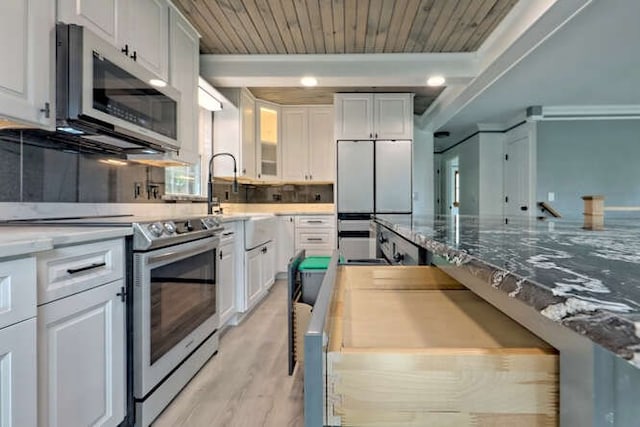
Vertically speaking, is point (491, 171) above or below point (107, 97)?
above

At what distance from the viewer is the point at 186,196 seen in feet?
11.0

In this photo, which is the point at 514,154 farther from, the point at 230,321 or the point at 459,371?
the point at 459,371

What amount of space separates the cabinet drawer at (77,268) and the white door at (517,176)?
5.33 meters

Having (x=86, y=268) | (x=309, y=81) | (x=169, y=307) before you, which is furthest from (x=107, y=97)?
(x=309, y=81)

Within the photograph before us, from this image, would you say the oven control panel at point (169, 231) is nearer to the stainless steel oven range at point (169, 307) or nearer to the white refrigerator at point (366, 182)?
the stainless steel oven range at point (169, 307)

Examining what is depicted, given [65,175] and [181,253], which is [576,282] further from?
[65,175]

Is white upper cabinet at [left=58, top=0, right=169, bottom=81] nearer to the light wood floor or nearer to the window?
the window

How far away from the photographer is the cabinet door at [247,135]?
4250mm

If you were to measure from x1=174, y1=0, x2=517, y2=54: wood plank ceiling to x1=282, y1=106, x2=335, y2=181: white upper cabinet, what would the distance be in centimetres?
166

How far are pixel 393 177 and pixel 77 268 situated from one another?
3783 mm

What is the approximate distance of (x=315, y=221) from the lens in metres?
4.83

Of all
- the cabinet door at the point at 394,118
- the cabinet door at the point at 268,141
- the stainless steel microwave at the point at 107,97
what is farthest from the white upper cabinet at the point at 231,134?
the stainless steel microwave at the point at 107,97

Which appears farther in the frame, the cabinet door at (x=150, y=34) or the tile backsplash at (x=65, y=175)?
the cabinet door at (x=150, y=34)

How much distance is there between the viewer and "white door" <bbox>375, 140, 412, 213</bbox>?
454 centimetres
